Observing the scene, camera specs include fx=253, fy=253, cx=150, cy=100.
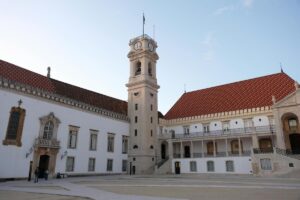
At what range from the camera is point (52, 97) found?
28.7 meters

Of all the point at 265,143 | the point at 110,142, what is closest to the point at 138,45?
the point at 110,142

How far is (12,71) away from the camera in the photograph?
27406mm

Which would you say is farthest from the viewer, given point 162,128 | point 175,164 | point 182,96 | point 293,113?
point 182,96

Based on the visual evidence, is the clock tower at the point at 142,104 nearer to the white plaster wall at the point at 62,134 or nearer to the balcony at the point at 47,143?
the white plaster wall at the point at 62,134

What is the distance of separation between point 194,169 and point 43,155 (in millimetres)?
20024

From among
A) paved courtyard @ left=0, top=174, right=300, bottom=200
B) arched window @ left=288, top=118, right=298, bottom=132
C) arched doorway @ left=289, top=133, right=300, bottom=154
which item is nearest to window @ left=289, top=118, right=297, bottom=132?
arched window @ left=288, top=118, right=298, bottom=132

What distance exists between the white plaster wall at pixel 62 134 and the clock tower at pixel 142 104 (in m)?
1.91

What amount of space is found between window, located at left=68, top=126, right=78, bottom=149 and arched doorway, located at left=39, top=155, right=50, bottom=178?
3055 mm

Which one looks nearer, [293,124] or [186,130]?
[293,124]

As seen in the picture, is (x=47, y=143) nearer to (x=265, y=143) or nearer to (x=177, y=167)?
(x=177, y=167)

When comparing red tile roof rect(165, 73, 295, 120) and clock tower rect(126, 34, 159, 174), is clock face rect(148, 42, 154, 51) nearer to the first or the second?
clock tower rect(126, 34, 159, 174)

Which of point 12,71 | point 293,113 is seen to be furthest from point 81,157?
point 293,113

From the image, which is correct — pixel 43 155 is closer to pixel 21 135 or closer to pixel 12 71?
pixel 21 135

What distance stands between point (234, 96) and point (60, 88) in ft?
84.2
